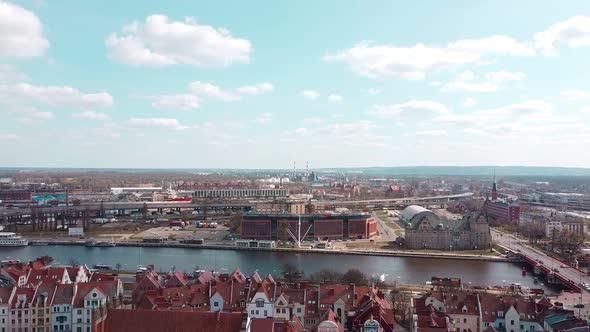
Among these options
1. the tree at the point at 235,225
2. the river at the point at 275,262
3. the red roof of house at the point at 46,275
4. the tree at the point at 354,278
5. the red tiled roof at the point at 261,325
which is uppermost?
the red tiled roof at the point at 261,325

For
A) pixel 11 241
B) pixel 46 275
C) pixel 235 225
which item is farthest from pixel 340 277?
pixel 11 241

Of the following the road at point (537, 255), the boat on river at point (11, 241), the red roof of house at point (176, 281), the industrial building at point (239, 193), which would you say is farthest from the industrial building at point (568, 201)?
the red roof of house at point (176, 281)

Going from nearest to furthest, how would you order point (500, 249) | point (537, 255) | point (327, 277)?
point (327, 277), point (537, 255), point (500, 249)

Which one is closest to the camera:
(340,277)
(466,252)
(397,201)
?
(340,277)

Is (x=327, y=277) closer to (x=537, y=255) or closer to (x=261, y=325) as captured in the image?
(x=261, y=325)

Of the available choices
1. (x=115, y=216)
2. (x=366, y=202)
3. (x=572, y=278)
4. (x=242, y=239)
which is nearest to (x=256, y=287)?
(x=572, y=278)

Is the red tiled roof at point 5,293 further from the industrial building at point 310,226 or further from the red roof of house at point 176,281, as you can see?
the industrial building at point 310,226
